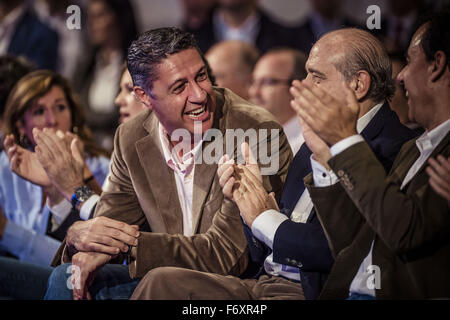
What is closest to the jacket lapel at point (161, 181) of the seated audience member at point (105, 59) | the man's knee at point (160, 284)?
the man's knee at point (160, 284)

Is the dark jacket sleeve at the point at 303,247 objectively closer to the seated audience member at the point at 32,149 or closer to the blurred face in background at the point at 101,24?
the seated audience member at the point at 32,149

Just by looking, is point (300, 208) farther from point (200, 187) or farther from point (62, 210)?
point (62, 210)

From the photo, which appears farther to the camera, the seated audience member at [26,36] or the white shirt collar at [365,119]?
the seated audience member at [26,36]

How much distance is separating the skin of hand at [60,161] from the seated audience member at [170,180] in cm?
36

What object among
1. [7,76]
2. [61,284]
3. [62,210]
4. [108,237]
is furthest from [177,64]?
[7,76]

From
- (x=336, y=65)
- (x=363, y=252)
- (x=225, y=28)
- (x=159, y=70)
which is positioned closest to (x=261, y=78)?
(x=225, y=28)

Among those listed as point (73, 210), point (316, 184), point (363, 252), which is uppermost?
point (316, 184)

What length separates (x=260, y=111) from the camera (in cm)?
241

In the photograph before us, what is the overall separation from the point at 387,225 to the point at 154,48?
113 centimetres

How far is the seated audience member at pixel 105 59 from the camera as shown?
16.9ft

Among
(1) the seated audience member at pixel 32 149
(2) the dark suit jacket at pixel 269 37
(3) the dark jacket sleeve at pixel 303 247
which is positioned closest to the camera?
(3) the dark jacket sleeve at pixel 303 247

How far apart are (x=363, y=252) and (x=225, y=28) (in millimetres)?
3622
